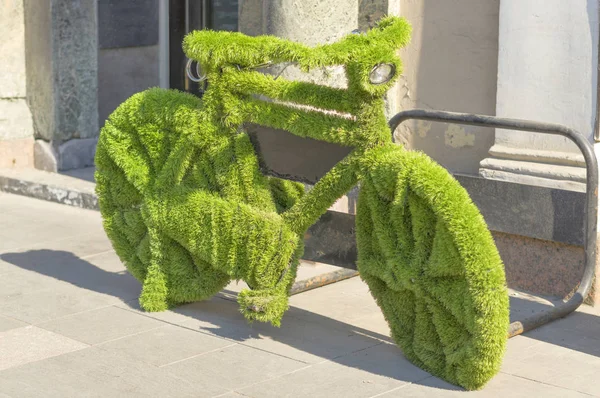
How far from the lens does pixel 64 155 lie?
28.9 feet

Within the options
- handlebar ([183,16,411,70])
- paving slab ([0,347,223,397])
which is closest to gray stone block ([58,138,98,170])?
handlebar ([183,16,411,70])

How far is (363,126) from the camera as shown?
4570 millimetres

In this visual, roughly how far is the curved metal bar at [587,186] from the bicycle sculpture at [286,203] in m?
0.82

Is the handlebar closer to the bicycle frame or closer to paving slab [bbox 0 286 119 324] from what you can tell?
the bicycle frame

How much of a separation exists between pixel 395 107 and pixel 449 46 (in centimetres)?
55

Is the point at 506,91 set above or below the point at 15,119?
above

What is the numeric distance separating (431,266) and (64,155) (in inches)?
204

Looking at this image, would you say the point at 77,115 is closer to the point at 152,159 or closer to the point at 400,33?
the point at 152,159

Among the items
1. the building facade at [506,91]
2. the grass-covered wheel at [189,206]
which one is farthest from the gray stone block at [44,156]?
the grass-covered wheel at [189,206]

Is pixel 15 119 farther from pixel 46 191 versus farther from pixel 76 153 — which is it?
pixel 46 191

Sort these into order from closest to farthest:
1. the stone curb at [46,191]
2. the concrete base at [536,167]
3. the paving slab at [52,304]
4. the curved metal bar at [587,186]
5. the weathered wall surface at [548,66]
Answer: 1. the curved metal bar at [587,186]
2. the paving slab at [52,304]
3. the weathered wall surface at [548,66]
4. the concrete base at [536,167]
5. the stone curb at [46,191]

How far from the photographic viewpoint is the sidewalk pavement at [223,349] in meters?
4.36

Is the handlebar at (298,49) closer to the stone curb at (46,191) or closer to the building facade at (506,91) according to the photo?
the building facade at (506,91)

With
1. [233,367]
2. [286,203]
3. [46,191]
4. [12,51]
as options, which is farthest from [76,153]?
[233,367]
